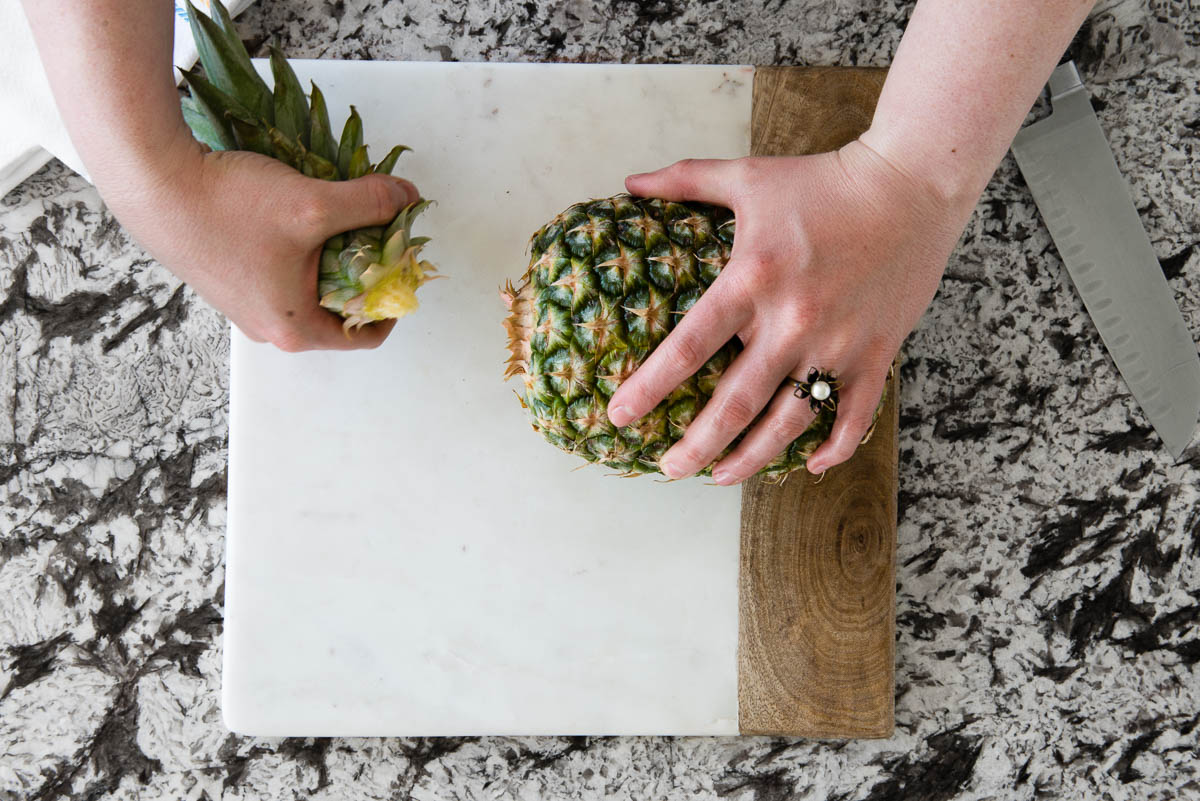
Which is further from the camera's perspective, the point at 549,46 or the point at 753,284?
the point at 549,46

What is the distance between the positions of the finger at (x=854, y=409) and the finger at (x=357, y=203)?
564 millimetres

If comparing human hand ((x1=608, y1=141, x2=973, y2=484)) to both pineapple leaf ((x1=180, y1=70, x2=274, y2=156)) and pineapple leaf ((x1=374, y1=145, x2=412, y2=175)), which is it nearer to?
pineapple leaf ((x1=374, y1=145, x2=412, y2=175))

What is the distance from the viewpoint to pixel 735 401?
93 centimetres

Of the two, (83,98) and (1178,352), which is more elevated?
(83,98)

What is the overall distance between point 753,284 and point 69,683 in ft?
3.83

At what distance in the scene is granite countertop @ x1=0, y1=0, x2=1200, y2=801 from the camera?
1.27 meters

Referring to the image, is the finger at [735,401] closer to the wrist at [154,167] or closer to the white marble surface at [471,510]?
the white marble surface at [471,510]

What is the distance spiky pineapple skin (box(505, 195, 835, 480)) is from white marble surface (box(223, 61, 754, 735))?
22 centimetres

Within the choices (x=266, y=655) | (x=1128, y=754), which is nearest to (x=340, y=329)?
(x=266, y=655)

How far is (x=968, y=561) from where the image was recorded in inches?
50.4

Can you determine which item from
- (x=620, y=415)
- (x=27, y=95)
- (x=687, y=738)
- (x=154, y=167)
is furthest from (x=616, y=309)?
(x=27, y=95)

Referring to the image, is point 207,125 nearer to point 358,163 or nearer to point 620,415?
point 358,163

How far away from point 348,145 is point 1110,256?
1.07 metres

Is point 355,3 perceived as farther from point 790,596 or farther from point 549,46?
point 790,596
